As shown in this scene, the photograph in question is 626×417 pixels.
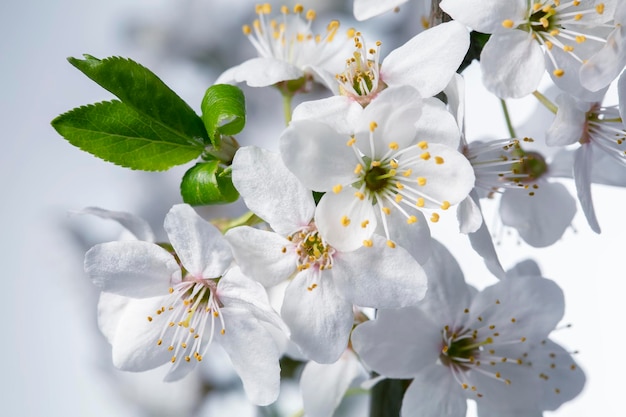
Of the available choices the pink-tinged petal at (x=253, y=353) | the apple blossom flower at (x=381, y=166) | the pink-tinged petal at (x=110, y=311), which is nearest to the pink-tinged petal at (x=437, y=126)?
the apple blossom flower at (x=381, y=166)

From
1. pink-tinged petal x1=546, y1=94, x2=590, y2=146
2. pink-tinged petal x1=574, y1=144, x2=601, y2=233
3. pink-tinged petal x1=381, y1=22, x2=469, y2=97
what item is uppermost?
pink-tinged petal x1=381, y1=22, x2=469, y2=97

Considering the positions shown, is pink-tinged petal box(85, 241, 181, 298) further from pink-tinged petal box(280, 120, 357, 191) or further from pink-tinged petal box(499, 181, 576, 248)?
pink-tinged petal box(499, 181, 576, 248)

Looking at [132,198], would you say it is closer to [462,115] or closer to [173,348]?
[173,348]

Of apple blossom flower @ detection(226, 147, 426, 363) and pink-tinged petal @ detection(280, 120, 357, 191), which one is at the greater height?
pink-tinged petal @ detection(280, 120, 357, 191)

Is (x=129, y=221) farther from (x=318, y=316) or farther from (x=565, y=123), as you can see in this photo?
(x=565, y=123)

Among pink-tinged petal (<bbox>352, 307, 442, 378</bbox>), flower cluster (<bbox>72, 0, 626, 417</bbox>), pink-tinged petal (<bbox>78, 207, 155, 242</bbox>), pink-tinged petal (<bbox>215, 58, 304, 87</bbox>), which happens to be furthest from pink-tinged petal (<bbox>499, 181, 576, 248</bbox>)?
pink-tinged petal (<bbox>78, 207, 155, 242</bbox>)

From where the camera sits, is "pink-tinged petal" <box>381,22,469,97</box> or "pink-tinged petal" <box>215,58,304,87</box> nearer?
"pink-tinged petal" <box>381,22,469,97</box>

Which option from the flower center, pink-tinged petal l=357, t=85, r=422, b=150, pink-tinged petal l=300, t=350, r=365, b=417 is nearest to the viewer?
pink-tinged petal l=357, t=85, r=422, b=150
